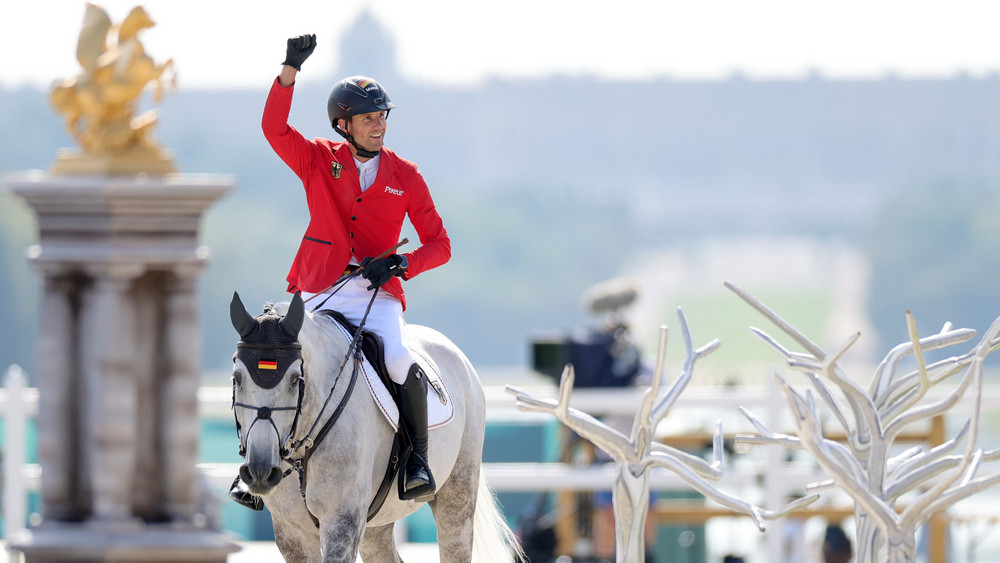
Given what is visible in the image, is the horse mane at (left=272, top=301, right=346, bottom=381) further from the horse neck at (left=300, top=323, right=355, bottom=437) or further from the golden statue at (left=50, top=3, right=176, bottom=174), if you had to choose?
the golden statue at (left=50, top=3, right=176, bottom=174)

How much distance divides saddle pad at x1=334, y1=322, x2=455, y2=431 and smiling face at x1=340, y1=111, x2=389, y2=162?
595 millimetres

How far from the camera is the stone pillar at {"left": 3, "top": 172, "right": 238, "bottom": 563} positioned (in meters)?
9.07

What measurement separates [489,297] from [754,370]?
23028mm

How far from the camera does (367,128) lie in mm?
5414

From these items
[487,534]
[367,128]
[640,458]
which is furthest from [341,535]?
[367,128]

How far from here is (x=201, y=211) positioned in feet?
30.0

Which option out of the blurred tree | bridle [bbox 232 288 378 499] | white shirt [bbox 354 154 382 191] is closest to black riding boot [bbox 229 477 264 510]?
bridle [bbox 232 288 378 499]

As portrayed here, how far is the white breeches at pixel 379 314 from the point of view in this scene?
5.29 meters

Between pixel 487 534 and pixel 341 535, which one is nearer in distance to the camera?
pixel 341 535

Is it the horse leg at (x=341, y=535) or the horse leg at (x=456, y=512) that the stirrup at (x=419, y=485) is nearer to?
the horse leg at (x=341, y=535)

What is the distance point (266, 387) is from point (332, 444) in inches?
16.5

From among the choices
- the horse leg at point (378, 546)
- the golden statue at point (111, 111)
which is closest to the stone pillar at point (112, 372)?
the golden statue at point (111, 111)

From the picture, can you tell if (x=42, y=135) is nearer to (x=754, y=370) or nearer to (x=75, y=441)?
(x=754, y=370)

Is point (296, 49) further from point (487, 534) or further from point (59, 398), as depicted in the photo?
point (59, 398)
